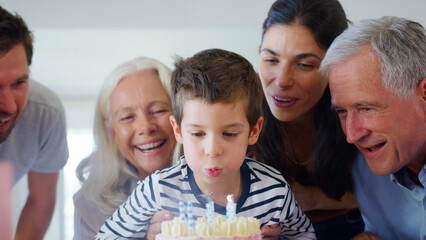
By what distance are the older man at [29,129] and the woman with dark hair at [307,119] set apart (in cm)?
71

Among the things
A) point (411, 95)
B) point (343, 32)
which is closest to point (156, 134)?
point (343, 32)

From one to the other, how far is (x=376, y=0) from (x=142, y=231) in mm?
1189

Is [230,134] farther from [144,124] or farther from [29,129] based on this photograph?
[29,129]

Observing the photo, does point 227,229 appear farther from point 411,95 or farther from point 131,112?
point 411,95

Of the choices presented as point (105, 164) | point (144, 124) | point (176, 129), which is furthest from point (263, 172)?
point (105, 164)

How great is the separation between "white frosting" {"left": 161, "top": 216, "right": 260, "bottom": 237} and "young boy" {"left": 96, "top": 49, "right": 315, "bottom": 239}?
0.19 meters

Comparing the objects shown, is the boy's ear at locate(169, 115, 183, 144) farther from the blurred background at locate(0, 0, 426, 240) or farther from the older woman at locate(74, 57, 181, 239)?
the blurred background at locate(0, 0, 426, 240)

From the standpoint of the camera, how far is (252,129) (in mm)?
1506

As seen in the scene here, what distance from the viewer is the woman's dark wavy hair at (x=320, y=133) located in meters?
1.69

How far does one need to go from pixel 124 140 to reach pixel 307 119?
0.67 metres

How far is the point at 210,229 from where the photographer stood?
1.32m

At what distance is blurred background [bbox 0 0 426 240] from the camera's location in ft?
5.43

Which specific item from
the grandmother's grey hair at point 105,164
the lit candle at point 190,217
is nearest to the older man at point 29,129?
the grandmother's grey hair at point 105,164

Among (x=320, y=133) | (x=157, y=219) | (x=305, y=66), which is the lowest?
(x=157, y=219)
